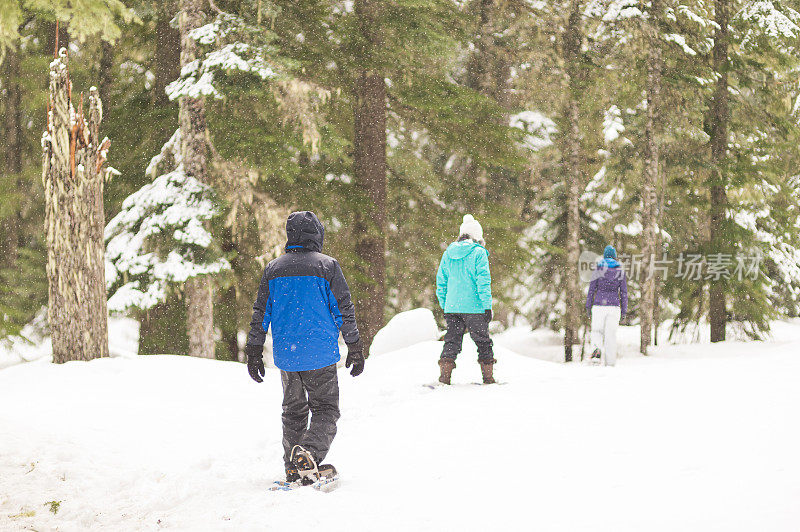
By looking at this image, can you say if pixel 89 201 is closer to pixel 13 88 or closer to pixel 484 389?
pixel 484 389

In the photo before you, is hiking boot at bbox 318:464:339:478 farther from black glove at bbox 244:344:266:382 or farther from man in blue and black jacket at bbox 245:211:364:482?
black glove at bbox 244:344:266:382

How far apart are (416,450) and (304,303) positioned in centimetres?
170

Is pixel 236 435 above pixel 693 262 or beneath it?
beneath

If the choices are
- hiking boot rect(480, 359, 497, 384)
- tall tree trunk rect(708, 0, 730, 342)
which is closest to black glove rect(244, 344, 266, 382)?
hiking boot rect(480, 359, 497, 384)

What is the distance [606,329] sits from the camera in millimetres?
12062

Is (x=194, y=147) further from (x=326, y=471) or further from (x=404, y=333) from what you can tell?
(x=326, y=471)

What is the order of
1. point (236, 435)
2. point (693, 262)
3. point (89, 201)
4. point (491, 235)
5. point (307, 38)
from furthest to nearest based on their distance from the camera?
1. point (693, 262)
2. point (491, 235)
3. point (307, 38)
4. point (89, 201)
5. point (236, 435)

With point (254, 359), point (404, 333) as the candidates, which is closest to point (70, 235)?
point (254, 359)

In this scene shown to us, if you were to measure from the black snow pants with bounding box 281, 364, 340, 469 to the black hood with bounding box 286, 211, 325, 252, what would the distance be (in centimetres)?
95

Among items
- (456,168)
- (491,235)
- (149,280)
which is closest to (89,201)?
(149,280)

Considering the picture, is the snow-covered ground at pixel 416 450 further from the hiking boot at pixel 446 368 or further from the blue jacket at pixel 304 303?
the blue jacket at pixel 304 303

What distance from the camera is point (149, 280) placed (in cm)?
1074

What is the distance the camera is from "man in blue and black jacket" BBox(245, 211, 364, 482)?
4805 millimetres

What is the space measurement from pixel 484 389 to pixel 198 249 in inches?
220
